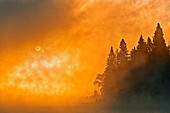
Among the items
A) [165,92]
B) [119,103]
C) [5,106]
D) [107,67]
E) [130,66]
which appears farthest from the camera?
[107,67]

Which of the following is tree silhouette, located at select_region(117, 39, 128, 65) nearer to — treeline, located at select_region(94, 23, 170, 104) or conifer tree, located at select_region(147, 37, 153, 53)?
treeline, located at select_region(94, 23, 170, 104)

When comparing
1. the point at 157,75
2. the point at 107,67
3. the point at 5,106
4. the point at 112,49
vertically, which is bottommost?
the point at 5,106

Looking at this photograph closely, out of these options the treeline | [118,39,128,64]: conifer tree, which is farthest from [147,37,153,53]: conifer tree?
[118,39,128,64]: conifer tree

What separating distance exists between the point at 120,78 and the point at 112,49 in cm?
1167

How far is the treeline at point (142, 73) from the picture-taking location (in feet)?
153

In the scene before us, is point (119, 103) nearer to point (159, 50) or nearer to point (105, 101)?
point (105, 101)

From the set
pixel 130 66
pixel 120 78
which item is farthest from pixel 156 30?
pixel 120 78

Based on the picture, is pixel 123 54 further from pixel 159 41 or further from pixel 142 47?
pixel 159 41

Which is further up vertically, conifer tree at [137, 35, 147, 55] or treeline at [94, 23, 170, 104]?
conifer tree at [137, 35, 147, 55]

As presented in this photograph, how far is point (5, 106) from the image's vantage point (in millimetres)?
36062

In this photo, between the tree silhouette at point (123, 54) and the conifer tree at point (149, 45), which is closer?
the conifer tree at point (149, 45)

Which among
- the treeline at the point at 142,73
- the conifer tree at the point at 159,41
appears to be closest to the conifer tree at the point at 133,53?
the treeline at the point at 142,73

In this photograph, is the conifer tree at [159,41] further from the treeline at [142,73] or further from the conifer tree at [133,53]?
the conifer tree at [133,53]

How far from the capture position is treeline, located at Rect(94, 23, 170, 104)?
46.7m
